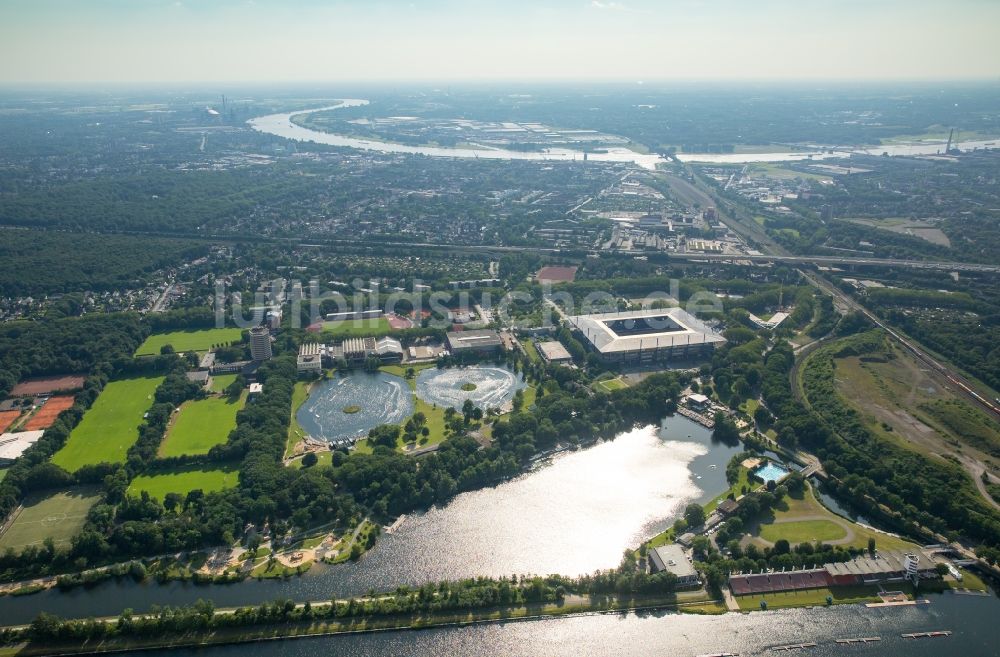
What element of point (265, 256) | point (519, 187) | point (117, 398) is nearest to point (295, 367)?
point (117, 398)

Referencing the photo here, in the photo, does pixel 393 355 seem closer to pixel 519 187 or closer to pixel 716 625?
pixel 716 625

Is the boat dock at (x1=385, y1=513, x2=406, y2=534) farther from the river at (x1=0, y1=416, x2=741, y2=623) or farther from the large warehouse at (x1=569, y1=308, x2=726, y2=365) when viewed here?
the large warehouse at (x1=569, y1=308, x2=726, y2=365)

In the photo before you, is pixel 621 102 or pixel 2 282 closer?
pixel 2 282

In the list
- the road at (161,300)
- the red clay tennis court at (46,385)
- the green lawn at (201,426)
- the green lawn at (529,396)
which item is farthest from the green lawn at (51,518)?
the road at (161,300)

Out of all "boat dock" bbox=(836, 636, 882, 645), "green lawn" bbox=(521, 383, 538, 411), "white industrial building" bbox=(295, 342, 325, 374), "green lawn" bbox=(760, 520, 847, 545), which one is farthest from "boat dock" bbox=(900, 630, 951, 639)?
"white industrial building" bbox=(295, 342, 325, 374)

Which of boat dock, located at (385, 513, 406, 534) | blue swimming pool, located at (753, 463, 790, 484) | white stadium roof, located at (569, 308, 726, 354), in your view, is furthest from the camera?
white stadium roof, located at (569, 308, 726, 354)

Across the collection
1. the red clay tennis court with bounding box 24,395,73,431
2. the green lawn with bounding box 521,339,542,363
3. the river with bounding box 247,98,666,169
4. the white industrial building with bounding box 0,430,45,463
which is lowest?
the red clay tennis court with bounding box 24,395,73,431

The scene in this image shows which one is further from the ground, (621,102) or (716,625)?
(621,102)
